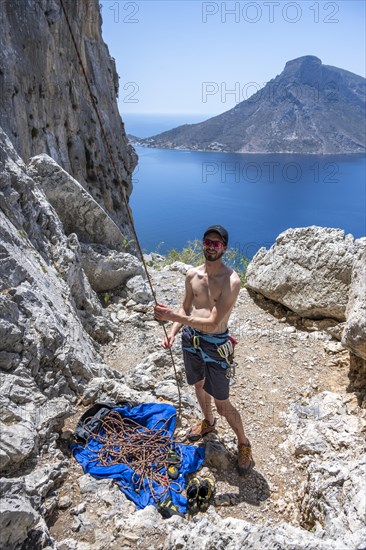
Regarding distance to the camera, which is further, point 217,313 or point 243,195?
point 243,195

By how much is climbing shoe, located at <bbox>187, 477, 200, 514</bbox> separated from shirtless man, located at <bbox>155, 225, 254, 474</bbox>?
24.0 inches

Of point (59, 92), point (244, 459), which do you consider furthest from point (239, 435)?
point (59, 92)

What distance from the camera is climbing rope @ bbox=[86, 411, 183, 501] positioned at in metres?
3.51

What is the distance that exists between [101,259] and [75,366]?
3.80 meters

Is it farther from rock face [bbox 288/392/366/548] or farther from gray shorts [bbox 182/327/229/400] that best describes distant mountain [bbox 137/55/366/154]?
gray shorts [bbox 182/327/229/400]

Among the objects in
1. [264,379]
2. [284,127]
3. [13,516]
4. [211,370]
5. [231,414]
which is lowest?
[264,379]

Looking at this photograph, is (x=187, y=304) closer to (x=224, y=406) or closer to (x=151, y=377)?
(x=224, y=406)

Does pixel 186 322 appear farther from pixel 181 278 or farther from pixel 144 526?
pixel 181 278

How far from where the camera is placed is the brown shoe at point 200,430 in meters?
4.22

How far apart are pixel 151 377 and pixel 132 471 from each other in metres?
1.80

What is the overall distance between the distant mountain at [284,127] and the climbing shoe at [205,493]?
13579 cm

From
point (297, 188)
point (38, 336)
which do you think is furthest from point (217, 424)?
point (297, 188)

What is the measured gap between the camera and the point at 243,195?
9619cm

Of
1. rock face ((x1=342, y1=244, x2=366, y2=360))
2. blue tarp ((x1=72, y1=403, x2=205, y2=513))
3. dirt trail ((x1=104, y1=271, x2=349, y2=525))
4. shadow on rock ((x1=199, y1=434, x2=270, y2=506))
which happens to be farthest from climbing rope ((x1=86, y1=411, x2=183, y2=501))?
rock face ((x1=342, y1=244, x2=366, y2=360))
